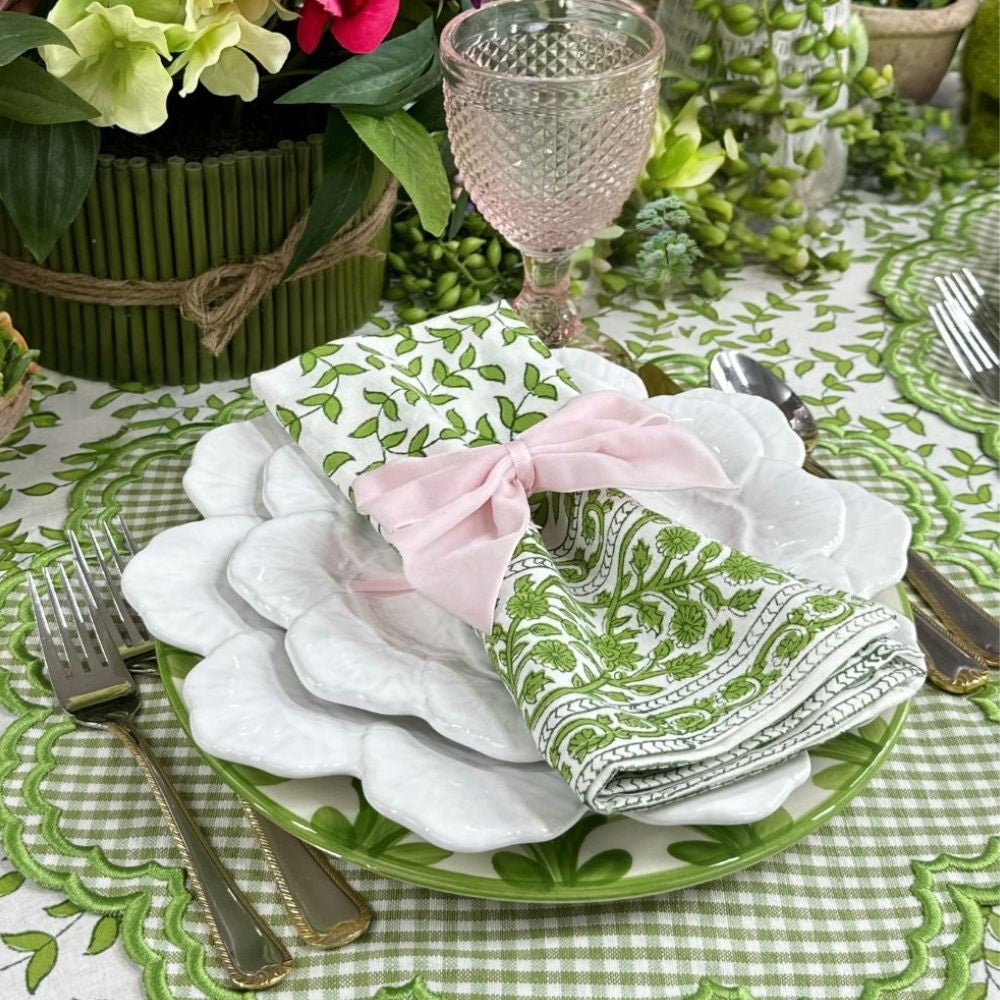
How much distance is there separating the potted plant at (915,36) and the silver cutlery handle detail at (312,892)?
81cm

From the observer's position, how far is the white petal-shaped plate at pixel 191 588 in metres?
0.49

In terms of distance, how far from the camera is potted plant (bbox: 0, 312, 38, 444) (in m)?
0.62

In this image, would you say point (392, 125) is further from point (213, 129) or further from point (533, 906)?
point (533, 906)

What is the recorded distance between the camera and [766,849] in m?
0.42

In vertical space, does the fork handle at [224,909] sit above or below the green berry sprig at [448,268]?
below

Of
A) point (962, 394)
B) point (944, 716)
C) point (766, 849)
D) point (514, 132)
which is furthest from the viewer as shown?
point (962, 394)

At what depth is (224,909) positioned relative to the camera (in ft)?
1.46

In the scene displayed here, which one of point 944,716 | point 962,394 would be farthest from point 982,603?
point 962,394

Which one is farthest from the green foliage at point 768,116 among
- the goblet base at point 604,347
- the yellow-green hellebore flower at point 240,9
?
the yellow-green hellebore flower at point 240,9

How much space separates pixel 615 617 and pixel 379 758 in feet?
0.38

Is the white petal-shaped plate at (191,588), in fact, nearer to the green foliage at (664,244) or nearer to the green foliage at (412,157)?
the green foliage at (412,157)

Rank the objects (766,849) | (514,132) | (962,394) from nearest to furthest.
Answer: (766,849) < (514,132) < (962,394)

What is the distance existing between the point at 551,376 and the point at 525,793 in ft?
0.72

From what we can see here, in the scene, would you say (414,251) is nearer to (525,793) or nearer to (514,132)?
(514,132)
